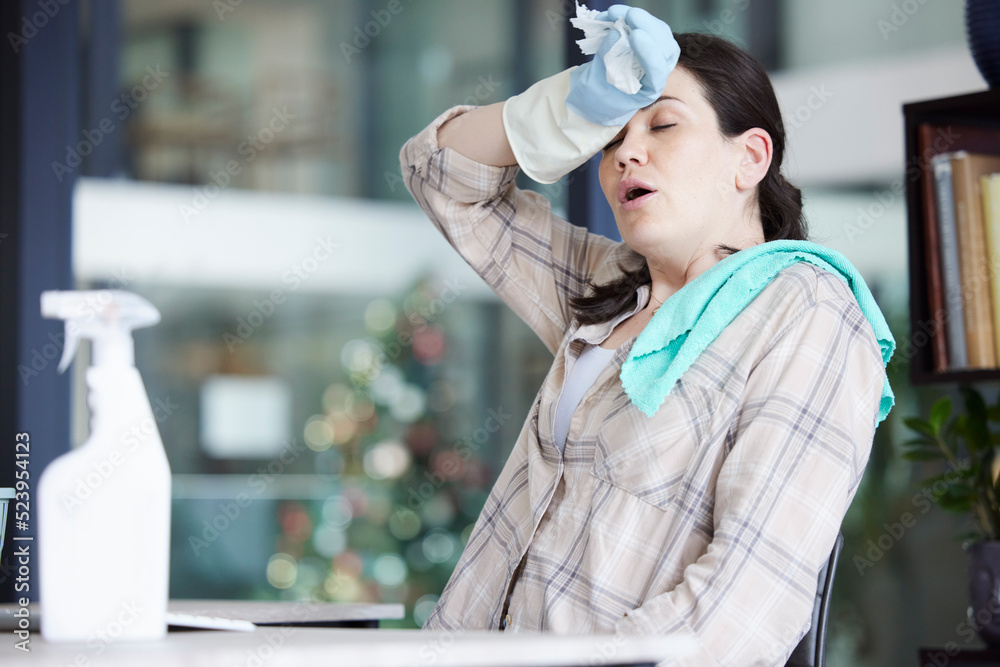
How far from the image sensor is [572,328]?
53.8 inches

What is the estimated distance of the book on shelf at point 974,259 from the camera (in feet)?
5.10

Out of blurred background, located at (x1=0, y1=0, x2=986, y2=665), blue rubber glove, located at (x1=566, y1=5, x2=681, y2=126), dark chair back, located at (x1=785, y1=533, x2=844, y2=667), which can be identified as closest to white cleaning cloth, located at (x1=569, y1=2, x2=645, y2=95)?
blue rubber glove, located at (x1=566, y1=5, x2=681, y2=126)

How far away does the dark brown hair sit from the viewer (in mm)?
1314

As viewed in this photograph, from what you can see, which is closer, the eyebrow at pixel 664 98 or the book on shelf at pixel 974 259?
the eyebrow at pixel 664 98

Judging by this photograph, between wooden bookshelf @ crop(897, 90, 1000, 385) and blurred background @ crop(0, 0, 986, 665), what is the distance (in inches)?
71.5

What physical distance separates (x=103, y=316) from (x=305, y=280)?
3.18 meters

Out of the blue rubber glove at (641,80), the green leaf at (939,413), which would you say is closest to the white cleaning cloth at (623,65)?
the blue rubber glove at (641,80)

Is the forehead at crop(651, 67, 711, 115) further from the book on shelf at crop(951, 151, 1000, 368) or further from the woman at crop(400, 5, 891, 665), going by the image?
the book on shelf at crop(951, 151, 1000, 368)

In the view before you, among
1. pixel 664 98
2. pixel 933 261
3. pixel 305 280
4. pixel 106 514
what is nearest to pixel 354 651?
pixel 106 514

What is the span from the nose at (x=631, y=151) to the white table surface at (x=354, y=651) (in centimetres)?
74

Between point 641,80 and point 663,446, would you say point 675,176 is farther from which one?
point 663,446

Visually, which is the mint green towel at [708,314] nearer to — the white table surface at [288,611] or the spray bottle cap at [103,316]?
the white table surface at [288,611]

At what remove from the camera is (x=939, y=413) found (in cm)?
172

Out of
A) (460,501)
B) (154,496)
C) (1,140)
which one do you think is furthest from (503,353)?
(154,496)
